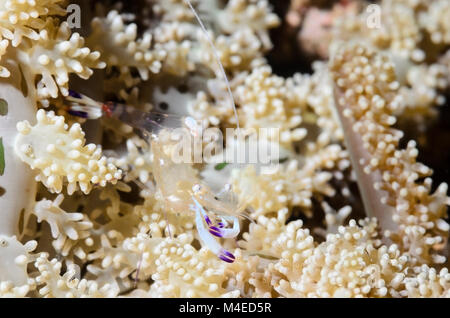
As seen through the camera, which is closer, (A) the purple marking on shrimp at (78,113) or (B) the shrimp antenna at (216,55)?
(A) the purple marking on shrimp at (78,113)

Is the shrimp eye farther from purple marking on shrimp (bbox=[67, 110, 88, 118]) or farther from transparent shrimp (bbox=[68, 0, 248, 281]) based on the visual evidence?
purple marking on shrimp (bbox=[67, 110, 88, 118])

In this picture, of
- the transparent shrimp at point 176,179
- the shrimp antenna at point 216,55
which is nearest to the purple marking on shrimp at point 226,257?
the transparent shrimp at point 176,179

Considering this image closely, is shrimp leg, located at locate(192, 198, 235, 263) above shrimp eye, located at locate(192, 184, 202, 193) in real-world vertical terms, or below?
below

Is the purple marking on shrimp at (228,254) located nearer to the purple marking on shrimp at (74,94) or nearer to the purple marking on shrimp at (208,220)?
the purple marking on shrimp at (208,220)

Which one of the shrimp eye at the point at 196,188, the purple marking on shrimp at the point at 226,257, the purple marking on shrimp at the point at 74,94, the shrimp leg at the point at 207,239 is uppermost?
the purple marking on shrimp at the point at 74,94

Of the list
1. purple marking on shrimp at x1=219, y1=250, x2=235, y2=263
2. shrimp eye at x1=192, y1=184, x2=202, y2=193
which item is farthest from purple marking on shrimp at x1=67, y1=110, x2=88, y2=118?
purple marking on shrimp at x1=219, y1=250, x2=235, y2=263

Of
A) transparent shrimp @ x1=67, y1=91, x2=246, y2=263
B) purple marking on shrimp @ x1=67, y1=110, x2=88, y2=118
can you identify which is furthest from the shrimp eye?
purple marking on shrimp @ x1=67, y1=110, x2=88, y2=118

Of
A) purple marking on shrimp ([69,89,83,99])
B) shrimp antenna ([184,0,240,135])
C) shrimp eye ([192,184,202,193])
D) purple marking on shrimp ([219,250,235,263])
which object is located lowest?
purple marking on shrimp ([219,250,235,263])

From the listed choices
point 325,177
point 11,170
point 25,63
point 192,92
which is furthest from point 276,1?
point 11,170

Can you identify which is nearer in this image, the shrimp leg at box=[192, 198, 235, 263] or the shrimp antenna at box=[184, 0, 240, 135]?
the shrimp leg at box=[192, 198, 235, 263]

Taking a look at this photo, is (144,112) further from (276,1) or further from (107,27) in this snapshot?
(276,1)
